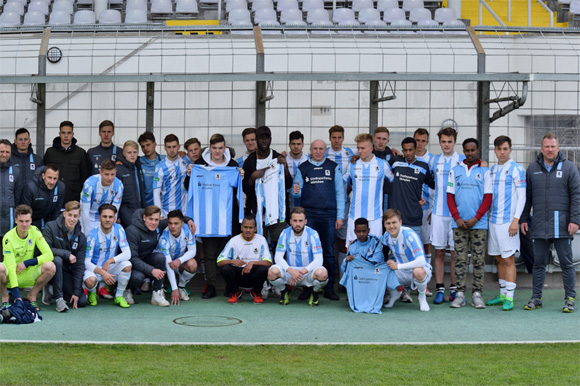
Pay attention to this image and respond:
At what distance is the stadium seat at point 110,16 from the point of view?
1775 centimetres

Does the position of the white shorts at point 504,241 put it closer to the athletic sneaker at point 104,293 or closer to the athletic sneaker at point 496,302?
the athletic sneaker at point 496,302

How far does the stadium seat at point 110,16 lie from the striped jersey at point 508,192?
11221 mm

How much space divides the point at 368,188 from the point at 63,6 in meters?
11.1

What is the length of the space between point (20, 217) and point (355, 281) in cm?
348

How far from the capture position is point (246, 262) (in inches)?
364

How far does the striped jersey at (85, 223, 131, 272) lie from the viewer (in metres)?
8.88

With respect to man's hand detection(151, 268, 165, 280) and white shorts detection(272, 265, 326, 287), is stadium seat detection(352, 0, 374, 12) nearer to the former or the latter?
white shorts detection(272, 265, 326, 287)

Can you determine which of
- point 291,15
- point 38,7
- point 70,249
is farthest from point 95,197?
point 38,7

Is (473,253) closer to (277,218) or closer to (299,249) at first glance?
(299,249)

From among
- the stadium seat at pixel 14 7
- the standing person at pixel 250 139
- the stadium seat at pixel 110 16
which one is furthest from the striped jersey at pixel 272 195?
the stadium seat at pixel 14 7

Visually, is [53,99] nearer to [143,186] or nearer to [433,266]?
[143,186]

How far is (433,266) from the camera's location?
33.4 feet

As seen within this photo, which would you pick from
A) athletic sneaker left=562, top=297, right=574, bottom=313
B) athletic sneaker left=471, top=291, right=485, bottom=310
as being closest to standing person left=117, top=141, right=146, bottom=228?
athletic sneaker left=471, top=291, right=485, bottom=310

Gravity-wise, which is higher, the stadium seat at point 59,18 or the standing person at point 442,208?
the stadium seat at point 59,18
